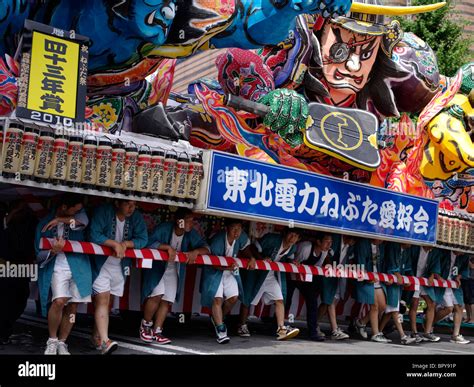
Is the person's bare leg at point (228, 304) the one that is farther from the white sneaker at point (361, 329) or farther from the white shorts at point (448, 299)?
the white shorts at point (448, 299)

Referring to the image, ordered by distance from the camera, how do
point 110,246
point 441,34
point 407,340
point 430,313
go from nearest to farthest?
1. point 110,246
2. point 407,340
3. point 430,313
4. point 441,34

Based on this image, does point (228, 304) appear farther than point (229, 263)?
Yes

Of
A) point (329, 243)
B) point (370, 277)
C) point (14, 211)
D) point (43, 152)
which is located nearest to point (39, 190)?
point (14, 211)

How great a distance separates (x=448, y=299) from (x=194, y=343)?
4763 millimetres

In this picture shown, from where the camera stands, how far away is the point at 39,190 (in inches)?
285

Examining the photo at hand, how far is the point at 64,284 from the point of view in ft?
21.4

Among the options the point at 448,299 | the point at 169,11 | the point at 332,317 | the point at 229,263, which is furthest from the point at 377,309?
the point at 169,11

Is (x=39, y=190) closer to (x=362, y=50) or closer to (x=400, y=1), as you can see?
(x=362, y=50)

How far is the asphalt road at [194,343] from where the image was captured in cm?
707

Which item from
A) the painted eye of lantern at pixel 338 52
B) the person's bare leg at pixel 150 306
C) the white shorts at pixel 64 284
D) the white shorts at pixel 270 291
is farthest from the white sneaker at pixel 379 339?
the white shorts at pixel 64 284

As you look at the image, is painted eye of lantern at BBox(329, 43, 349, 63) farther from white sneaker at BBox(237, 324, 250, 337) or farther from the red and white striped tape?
white sneaker at BBox(237, 324, 250, 337)

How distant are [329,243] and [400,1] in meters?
23.3

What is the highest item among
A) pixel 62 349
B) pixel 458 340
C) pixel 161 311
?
pixel 161 311

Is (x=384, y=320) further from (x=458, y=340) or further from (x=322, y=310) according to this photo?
(x=458, y=340)
